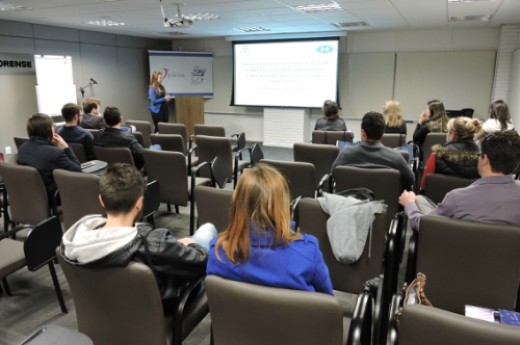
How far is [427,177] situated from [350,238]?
1182mm

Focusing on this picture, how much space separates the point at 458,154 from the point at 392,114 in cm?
256

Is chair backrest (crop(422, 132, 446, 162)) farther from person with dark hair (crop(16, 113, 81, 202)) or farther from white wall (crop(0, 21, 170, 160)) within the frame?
white wall (crop(0, 21, 170, 160))

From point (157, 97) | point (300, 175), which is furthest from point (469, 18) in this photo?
point (157, 97)

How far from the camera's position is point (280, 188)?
4.56ft

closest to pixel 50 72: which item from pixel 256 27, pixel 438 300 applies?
pixel 256 27

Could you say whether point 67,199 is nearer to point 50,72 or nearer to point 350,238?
point 350,238

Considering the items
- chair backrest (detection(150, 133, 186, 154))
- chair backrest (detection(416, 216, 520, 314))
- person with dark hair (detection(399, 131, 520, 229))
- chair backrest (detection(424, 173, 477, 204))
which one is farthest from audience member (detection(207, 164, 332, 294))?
chair backrest (detection(150, 133, 186, 154))

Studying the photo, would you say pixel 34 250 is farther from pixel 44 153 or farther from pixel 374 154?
pixel 374 154

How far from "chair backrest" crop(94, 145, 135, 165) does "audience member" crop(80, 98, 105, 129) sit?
1.53 meters

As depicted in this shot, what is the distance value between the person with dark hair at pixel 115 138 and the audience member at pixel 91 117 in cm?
145

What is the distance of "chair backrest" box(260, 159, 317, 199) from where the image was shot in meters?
3.28

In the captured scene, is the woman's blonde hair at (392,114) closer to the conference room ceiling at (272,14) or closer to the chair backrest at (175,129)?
the conference room ceiling at (272,14)

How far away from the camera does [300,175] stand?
3332mm

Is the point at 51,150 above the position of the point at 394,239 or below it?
above
